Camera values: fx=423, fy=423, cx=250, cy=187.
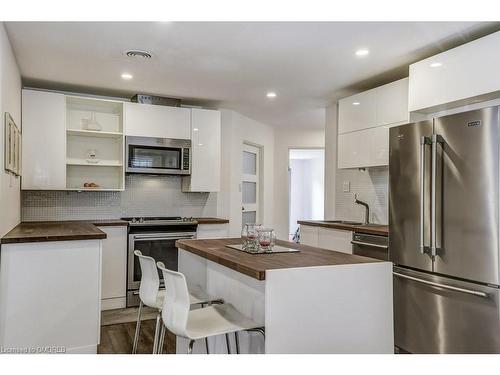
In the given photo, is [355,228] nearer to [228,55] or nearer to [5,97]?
[228,55]

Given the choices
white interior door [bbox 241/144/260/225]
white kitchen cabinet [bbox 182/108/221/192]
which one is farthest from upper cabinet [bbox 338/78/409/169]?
white interior door [bbox 241/144/260/225]

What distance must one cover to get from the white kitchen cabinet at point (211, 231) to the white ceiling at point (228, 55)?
1.51 meters

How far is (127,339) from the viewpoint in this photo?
3.41 m

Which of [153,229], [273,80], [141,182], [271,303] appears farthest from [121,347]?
[273,80]

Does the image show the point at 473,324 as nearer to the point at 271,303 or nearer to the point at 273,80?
the point at 271,303

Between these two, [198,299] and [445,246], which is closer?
[198,299]

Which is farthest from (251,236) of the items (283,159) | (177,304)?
(283,159)

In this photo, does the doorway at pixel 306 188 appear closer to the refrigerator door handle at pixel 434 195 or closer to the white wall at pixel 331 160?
the white wall at pixel 331 160

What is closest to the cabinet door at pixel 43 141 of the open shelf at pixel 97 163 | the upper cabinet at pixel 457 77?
the open shelf at pixel 97 163

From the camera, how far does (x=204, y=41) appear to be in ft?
10.3

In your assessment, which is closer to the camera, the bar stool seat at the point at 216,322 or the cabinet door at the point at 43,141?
the bar stool seat at the point at 216,322

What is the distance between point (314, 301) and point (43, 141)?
349cm

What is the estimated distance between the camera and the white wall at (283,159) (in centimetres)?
Answer: 747
